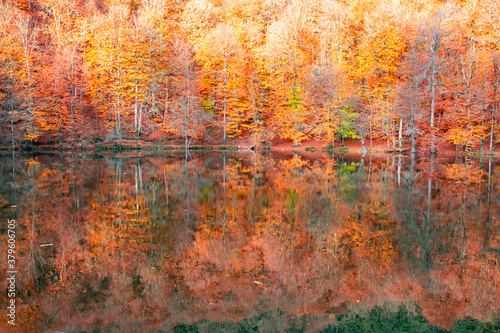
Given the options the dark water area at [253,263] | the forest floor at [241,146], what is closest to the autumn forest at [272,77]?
the forest floor at [241,146]

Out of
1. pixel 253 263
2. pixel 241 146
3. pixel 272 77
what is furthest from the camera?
pixel 272 77

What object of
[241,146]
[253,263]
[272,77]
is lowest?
[253,263]

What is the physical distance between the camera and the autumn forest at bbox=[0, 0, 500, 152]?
108 feet

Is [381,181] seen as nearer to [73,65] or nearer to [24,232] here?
[24,232]

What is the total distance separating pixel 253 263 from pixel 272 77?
40.1m

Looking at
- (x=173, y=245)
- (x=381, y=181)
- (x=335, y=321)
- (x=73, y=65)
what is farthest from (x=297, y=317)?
(x=73, y=65)

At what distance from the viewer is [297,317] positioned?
445 cm

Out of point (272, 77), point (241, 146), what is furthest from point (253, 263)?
point (272, 77)

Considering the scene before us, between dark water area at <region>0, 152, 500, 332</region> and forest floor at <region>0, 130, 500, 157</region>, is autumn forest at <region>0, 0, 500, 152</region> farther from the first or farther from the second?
dark water area at <region>0, 152, 500, 332</region>

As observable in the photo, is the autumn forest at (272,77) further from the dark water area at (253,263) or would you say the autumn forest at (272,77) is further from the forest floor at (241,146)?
the dark water area at (253,263)

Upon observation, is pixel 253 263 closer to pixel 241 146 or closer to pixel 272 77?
pixel 241 146

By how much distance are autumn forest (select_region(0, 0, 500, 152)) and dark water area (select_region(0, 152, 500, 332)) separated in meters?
25.7

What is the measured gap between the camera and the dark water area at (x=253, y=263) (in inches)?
173

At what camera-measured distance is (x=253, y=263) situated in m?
5.93
